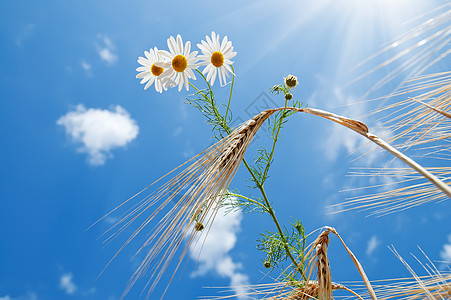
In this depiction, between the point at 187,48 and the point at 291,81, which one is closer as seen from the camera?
the point at 187,48

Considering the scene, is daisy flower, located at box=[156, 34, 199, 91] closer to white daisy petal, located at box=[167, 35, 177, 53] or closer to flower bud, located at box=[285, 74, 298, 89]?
white daisy petal, located at box=[167, 35, 177, 53]

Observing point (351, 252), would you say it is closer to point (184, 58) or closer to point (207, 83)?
point (207, 83)

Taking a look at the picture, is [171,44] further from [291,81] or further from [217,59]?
[291,81]

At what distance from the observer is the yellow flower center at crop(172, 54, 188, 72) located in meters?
1.15

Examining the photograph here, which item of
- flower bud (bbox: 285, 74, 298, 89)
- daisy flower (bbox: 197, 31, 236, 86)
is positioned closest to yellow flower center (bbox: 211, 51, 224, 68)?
daisy flower (bbox: 197, 31, 236, 86)

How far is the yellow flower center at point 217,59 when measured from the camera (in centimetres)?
121

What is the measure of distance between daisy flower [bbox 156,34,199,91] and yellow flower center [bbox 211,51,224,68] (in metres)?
0.08

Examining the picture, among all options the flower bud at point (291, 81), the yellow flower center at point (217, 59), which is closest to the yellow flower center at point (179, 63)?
the yellow flower center at point (217, 59)

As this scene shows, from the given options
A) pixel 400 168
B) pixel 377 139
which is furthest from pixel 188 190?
pixel 400 168

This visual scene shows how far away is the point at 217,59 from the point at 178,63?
152mm

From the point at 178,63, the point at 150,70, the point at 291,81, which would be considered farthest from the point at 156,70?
the point at 291,81

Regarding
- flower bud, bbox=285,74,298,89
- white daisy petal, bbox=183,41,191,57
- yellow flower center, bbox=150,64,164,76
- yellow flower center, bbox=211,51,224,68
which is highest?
yellow flower center, bbox=150,64,164,76

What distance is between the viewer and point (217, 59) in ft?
3.97

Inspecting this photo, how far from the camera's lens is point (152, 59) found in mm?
1253
